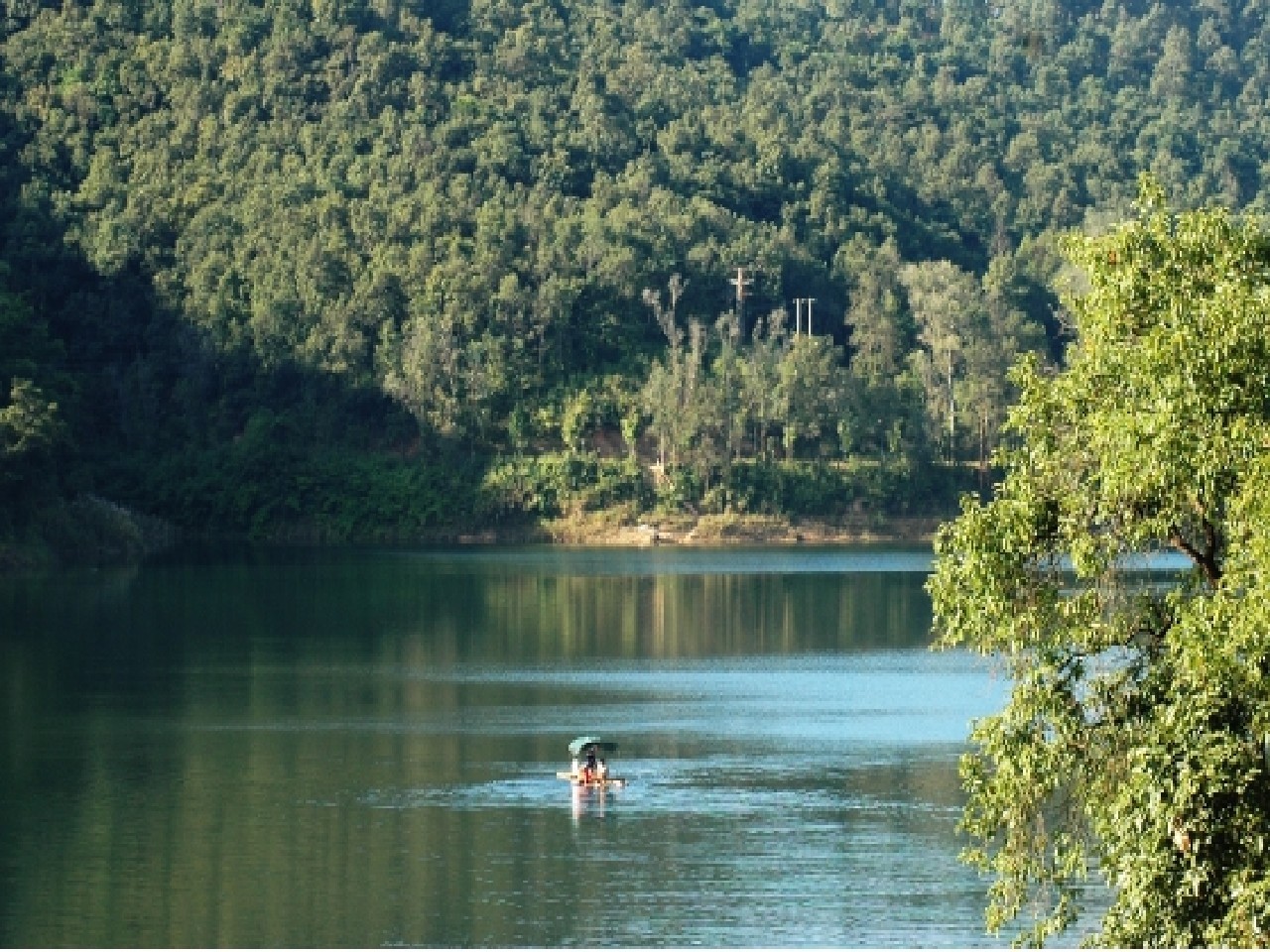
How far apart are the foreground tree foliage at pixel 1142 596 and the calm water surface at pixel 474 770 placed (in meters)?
Answer: 9.98

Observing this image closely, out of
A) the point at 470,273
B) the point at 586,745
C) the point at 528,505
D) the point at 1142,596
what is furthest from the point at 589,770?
the point at 470,273

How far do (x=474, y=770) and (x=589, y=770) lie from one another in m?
3.04

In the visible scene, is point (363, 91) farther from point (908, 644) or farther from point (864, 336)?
point (908, 644)

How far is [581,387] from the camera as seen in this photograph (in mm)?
119688

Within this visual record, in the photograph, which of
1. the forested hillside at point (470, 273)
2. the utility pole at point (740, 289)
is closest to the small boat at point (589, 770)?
the forested hillside at point (470, 273)

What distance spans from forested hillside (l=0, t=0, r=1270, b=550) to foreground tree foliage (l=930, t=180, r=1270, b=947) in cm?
6861

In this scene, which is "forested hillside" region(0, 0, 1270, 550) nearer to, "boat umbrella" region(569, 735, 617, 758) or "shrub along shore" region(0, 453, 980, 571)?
"shrub along shore" region(0, 453, 980, 571)

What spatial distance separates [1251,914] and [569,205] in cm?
11876

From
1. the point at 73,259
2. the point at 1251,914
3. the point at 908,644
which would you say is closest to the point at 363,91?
the point at 73,259

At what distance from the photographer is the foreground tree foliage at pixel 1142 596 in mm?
18547

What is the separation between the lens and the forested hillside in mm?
113375

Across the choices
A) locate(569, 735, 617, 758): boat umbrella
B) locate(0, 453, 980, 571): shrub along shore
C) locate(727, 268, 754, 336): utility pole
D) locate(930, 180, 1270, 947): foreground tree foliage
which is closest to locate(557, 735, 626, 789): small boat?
locate(569, 735, 617, 758): boat umbrella

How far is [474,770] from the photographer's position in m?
42.4

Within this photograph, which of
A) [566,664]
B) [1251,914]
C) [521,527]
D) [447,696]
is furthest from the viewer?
[521,527]
